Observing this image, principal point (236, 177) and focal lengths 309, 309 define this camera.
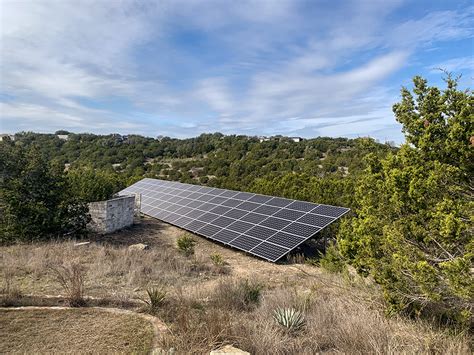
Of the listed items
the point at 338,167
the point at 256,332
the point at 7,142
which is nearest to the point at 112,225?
the point at 7,142

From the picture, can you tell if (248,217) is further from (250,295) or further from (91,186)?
(91,186)

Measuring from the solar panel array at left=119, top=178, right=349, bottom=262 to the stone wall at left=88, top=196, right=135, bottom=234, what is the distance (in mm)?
2992

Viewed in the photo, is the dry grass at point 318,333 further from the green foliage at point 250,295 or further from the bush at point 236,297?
the green foliage at point 250,295

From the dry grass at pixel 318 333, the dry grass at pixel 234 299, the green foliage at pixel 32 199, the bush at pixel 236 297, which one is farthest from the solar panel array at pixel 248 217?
the dry grass at pixel 318 333

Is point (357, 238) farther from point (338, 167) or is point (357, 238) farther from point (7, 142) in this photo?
point (338, 167)

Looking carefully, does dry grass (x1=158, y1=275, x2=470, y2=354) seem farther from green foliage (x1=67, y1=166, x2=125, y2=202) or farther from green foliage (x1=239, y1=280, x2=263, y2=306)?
green foliage (x1=67, y1=166, x2=125, y2=202)

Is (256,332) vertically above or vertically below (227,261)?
above

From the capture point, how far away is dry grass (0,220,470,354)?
4.35m

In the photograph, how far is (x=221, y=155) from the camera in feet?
168

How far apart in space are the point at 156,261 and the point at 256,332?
261 inches

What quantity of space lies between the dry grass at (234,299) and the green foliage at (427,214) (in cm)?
62

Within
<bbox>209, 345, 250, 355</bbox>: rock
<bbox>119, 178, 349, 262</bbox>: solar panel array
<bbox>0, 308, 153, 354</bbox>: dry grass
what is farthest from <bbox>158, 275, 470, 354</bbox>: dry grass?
<bbox>119, 178, 349, 262</bbox>: solar panel array

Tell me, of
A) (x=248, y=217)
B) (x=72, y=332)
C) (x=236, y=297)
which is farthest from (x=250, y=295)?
(x=248, y=217)

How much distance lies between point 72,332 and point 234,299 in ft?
10.1
